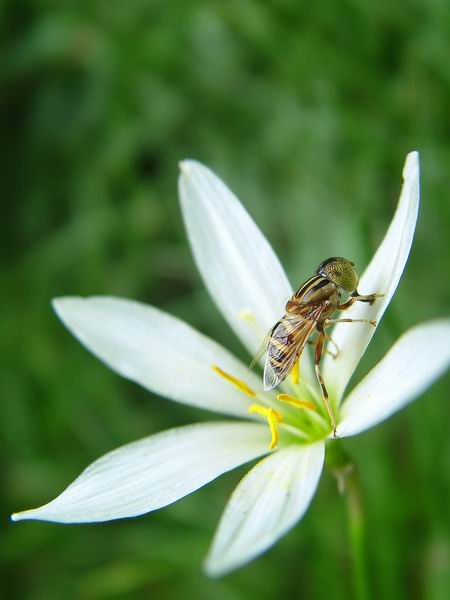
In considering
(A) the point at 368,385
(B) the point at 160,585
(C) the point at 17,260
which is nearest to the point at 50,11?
(C) the point at 17,260

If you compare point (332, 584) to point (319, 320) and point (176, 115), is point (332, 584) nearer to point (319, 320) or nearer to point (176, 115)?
point (319, 320)

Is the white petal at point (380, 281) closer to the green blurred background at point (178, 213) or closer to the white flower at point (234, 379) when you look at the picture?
the white flower at point (234, 379)

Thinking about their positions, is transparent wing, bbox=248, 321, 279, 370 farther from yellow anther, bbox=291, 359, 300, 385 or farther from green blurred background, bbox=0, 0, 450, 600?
green blurred background, bbox=0, 0, 450, 600

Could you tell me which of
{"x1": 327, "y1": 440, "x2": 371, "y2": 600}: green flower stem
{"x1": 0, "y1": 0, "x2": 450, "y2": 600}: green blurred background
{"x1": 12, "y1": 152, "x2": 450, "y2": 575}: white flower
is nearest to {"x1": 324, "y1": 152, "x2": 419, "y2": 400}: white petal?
{"x1": 12, "y1": 152, "x2": 450, "y2": 575}: white flower

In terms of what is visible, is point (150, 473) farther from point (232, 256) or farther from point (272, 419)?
point (232, 256)

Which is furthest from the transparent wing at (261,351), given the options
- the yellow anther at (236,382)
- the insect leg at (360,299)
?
the insect leg at (360,299)

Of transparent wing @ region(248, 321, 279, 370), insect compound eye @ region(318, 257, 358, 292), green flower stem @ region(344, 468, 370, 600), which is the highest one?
insect compound eye @ region(318, 257, 358, 292)

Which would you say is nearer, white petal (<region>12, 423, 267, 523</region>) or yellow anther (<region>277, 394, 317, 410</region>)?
white petal (<region>12, 423, 267, 523</region>)
